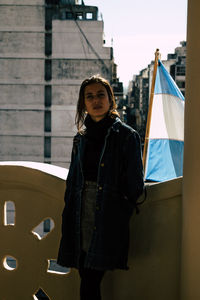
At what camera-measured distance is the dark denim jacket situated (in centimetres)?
198

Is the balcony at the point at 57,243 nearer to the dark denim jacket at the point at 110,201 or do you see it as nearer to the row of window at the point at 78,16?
the dark denim jacket at the point at 110,201

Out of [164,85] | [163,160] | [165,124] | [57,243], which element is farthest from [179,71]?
[57,243]

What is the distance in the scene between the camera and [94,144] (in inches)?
83.3

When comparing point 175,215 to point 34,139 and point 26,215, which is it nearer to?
point 26,215

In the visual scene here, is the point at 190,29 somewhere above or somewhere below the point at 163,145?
above

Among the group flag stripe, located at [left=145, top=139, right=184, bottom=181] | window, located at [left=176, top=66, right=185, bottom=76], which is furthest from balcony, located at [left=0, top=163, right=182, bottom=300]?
window, located at [left=176, top=66, right=185, bottom=76]

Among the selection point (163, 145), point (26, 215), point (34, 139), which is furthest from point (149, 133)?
point (34, 139)

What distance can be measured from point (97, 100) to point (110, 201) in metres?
0.50

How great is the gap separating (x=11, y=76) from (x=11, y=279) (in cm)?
2793

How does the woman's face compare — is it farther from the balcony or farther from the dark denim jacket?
the balcony

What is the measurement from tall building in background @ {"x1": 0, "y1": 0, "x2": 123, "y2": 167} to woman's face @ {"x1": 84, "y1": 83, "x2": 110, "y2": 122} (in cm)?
2600

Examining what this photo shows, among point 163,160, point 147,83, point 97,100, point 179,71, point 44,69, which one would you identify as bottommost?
point 163,160

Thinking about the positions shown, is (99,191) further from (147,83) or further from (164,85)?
(147,83)

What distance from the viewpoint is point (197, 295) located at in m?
1.98
